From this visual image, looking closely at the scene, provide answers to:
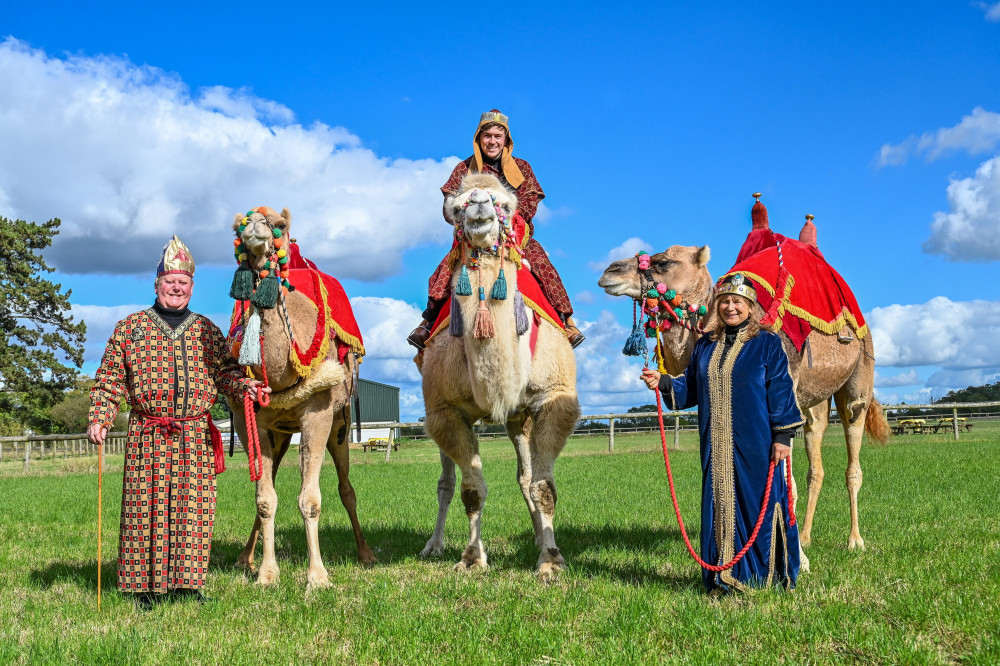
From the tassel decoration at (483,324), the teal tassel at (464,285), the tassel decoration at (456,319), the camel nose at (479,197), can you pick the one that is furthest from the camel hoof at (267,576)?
the camel nose at (479,197)

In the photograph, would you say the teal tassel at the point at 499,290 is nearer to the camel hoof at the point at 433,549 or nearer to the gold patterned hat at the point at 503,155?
the gold patterned hat at the point at 503,155

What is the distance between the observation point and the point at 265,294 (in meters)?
5.60

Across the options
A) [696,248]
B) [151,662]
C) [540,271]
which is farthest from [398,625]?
[696,248]

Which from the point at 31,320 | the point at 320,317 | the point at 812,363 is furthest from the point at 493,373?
the point at 31,320

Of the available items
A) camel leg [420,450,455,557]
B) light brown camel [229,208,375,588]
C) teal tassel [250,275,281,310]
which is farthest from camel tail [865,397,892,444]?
teal tassel [250,275,281,310]

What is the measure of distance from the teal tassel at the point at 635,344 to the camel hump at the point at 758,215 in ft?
7.44

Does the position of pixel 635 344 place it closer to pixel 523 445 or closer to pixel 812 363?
pixel 523 445

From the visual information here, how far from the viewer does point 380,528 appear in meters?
9.30

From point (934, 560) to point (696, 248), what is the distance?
Answer: 2850 mm

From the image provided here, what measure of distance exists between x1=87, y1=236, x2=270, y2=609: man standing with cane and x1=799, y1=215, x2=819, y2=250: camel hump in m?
5.63

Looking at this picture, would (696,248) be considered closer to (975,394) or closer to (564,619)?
(564,619)

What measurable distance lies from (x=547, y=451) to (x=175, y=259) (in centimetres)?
295

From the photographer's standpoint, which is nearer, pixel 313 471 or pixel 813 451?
pixel 313 471

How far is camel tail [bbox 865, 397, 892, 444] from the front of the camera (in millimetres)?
8367
